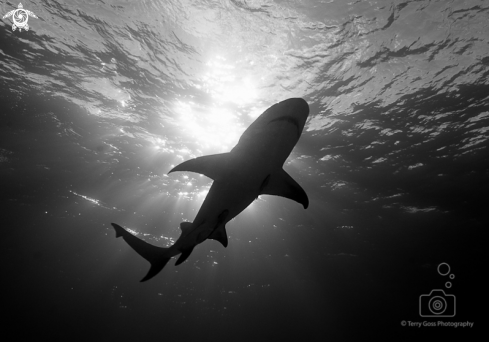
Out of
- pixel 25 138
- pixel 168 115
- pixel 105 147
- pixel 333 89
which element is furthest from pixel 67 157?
pixel 333 89

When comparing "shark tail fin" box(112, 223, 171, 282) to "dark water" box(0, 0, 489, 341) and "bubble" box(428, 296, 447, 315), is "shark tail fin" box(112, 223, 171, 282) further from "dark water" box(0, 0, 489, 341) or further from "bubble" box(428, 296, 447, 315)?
"bubble" box(428, 296, 447, 315)

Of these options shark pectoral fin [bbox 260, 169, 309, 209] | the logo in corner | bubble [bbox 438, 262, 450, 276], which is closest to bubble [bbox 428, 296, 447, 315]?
bubble [bbox 438, 262, 450, 276]

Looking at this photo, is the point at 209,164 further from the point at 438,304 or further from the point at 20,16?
the point at 438,304

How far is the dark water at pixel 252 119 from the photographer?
26.1ft

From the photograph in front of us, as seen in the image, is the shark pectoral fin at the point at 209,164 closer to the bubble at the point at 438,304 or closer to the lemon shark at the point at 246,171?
the lemon shark at the point at 246,171

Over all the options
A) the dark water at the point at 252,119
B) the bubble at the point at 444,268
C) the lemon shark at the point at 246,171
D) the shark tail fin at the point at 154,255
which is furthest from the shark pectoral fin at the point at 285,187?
the bubble at the point at 444,268

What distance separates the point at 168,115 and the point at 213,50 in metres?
4.83

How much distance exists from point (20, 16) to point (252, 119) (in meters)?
9.40

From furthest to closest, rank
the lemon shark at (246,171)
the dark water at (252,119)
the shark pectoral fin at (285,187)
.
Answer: the dark water at (252,119) < the shark pectoral fin at (285,187) < the lemon shark at (246,171)

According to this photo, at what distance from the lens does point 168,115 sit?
12.5 meters

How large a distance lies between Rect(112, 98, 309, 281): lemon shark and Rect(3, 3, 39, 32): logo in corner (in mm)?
9628

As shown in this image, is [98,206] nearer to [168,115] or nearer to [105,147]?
[105,147]

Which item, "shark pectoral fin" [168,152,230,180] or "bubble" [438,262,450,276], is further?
"bubble" [438,262,450,276]

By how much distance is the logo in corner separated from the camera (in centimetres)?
838
